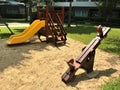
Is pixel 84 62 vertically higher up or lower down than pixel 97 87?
higher up

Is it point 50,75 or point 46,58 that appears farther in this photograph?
point 46,58

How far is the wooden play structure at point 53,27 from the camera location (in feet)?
41.0

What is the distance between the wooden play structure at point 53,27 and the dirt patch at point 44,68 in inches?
36.8

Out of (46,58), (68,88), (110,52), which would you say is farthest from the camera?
(110,52)

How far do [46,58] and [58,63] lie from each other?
0.84 metres

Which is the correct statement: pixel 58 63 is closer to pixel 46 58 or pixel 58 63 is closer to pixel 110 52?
pixel 46 58

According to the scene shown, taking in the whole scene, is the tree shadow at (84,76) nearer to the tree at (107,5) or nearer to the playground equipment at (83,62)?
the playground equipment at (83,62)

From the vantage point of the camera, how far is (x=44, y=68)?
841 cm

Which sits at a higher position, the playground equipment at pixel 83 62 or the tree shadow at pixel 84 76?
the playground equipment at pixel 83 62

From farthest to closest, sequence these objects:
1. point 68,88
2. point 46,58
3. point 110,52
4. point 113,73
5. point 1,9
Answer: point 1,9, point 110,52, point 46,58, point 113,73, point 68,88

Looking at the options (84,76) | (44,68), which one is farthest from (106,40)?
(84,76)

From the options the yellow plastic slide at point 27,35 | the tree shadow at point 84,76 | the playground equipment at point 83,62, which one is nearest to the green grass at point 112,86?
the tree shadow at point 84,76

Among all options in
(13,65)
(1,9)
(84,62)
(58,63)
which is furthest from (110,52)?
(1,9)

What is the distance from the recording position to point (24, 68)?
330 inches
